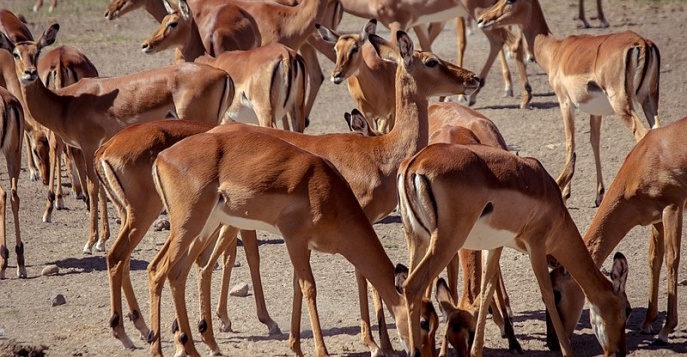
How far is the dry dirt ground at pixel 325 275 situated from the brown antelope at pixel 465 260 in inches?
8.3

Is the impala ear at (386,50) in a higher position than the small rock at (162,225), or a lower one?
higher

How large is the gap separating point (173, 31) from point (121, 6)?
210cm

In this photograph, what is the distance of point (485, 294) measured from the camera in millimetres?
6570

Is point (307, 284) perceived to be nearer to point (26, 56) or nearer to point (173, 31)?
point (26, 56)

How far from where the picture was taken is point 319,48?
1409 centimetres

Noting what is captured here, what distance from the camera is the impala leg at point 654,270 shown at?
290 inches

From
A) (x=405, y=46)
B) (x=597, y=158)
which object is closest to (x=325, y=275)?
(x=405, y=46)

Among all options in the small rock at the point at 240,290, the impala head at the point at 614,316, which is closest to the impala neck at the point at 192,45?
the small rock at the point at 240,290

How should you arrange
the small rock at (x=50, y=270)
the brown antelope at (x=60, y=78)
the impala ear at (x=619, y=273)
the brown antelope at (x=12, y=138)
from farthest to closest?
the brown antelope at (x=60, y=78), the brown antelope at (x=12, y=138), the small rock at (x=50, y=270), the impala ear at (x=619, y=273)

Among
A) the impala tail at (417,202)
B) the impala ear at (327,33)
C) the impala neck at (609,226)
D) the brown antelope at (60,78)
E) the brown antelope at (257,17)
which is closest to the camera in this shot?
the impala tail at (417,202)

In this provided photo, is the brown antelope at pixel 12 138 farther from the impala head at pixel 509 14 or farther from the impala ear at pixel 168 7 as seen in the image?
the impala head at pixel 509 14

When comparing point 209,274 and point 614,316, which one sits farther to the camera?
point 209,274

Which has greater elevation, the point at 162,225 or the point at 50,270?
the point at 50,270

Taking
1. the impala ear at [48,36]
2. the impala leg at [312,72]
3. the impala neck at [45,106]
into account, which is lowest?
the impala leg at [312,72]
